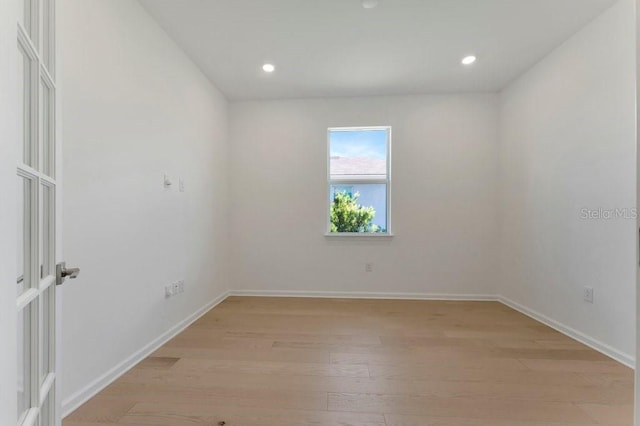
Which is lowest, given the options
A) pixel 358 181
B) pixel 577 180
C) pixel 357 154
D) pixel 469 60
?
pixel 577 180

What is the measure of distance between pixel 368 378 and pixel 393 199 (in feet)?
7.81

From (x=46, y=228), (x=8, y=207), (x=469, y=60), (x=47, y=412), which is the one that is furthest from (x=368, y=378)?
(x=469, y=60)

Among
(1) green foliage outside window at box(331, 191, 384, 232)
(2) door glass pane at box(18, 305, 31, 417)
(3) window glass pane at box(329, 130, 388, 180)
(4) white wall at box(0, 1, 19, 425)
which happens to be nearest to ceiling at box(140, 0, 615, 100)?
(3) window glass pane at box(329, 130, 388, 180)

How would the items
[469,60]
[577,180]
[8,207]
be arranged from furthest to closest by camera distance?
[469,60] < [577,180] < [8,207]

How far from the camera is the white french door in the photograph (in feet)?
2.62

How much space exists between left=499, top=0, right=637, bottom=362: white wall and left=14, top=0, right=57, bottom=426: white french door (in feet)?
10.4

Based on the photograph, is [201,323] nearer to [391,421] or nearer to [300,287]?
[300,287]

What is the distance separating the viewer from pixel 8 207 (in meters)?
0.56

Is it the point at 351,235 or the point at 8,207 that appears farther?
the point at 351,235

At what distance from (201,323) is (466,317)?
8.82 ft

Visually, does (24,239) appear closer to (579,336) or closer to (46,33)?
(46,33)

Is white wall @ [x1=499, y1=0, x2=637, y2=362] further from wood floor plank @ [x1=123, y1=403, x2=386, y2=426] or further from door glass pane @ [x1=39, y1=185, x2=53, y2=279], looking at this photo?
door glass pane @ [x1=39, y1=185, x2=53, y2=279]

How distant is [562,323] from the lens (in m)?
2.71

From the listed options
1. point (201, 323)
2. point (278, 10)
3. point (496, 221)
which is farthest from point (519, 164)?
point (201, 323)
